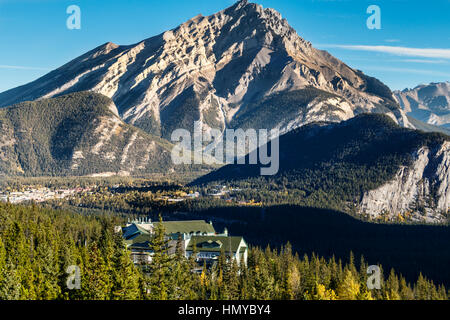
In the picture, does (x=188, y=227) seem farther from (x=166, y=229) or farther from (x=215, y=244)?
(x=215, y=244)

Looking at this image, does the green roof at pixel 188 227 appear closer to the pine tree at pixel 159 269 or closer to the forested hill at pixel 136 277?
the forested hill at pixel 136 277

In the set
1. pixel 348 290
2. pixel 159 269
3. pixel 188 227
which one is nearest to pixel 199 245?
pixel 188 227

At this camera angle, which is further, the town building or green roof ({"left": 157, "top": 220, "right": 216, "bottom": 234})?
green roof ({"left": 157, "top": 220, "right": 216, "bottom": 234})

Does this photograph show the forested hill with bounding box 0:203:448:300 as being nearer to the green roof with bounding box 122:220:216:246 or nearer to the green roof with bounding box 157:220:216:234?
the green roof with bounding box 122:220:216:246

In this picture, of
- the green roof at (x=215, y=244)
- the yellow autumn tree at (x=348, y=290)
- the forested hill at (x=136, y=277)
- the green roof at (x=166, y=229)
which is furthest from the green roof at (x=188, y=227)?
the yellow autumn tree at (x=348, y=290)

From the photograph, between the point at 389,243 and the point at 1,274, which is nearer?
the point at 1,274

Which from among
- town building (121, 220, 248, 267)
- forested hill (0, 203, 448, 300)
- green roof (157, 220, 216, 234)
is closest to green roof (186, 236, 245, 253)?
town building (121, 220, 248, 267)
